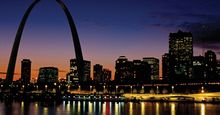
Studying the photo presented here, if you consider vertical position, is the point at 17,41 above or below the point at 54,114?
above

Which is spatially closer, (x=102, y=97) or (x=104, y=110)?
(x=104, y=110)

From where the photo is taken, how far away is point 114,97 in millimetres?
150125

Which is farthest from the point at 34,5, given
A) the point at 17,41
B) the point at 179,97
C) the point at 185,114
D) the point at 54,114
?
the point at 179,97

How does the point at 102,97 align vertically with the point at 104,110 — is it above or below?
above

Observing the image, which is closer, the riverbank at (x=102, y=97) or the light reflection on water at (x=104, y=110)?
the light reflection on water at (x=104, y=110)

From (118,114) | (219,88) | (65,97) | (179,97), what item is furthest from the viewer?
(219,88)

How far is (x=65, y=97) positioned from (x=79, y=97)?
7.94m

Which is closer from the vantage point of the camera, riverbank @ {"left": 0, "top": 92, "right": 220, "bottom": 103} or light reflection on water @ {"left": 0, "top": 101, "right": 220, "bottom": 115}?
light reflection on water @ {"left": 0, "top": 101, "right": 220, "bottom": 115}

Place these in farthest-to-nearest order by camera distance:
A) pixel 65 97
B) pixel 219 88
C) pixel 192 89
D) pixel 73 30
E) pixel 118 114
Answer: pixel 192 89 < pixel 219 88 < pixel 65 97 < pixel 73 30 < pixel 118 114

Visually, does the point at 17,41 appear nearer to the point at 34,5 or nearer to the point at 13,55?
the point at 13,55

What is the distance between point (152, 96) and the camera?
169 meters

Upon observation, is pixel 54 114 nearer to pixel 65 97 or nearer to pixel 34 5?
pixel 34 5

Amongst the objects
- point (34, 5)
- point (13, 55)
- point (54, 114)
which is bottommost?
point (54, 114)

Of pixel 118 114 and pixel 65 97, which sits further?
pixel 65 97
